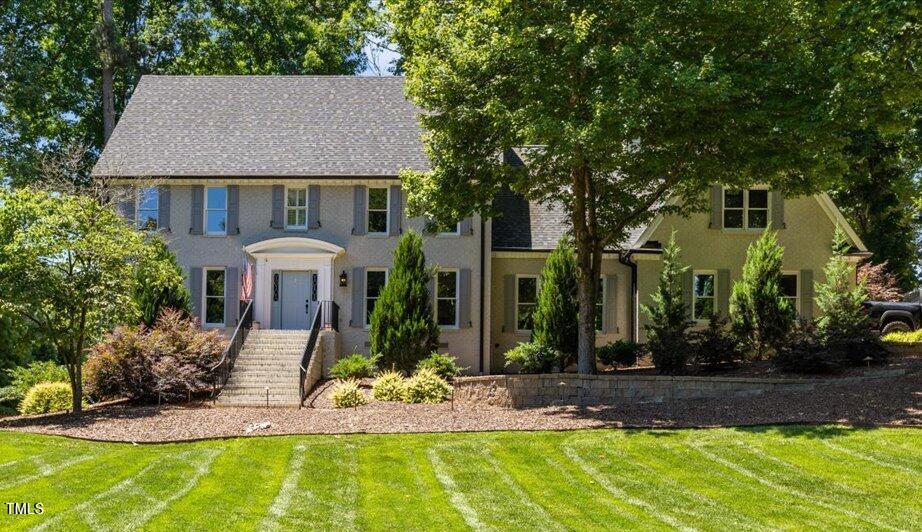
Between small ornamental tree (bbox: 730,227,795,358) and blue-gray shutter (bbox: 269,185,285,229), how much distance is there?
12.2 m

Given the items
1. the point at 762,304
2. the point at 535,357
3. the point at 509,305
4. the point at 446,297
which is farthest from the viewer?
the point at 509,305

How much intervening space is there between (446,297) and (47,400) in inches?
400

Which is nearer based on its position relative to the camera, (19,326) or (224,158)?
(19,326)

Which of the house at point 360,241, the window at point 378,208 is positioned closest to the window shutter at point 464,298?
the house at point 360,241

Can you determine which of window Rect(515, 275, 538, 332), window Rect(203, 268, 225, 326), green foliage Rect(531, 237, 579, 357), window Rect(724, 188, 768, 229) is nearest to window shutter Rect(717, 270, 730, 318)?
window Rect(724, 188, 768, 229)

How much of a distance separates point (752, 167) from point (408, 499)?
33.4 ft

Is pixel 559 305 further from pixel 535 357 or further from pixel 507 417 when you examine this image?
pixel 507 417

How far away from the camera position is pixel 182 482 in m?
10.9

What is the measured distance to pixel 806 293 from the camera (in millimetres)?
24141

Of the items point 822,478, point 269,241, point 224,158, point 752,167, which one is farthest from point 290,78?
point 822,478

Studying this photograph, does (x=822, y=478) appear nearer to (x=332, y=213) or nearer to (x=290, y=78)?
(x=332, y=213)

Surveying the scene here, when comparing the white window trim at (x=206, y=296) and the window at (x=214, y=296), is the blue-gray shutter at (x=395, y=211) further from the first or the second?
the window at (x=214, y=296)

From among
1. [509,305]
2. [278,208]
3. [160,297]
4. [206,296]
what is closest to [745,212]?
[509,305]

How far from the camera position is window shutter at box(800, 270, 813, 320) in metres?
24.1
